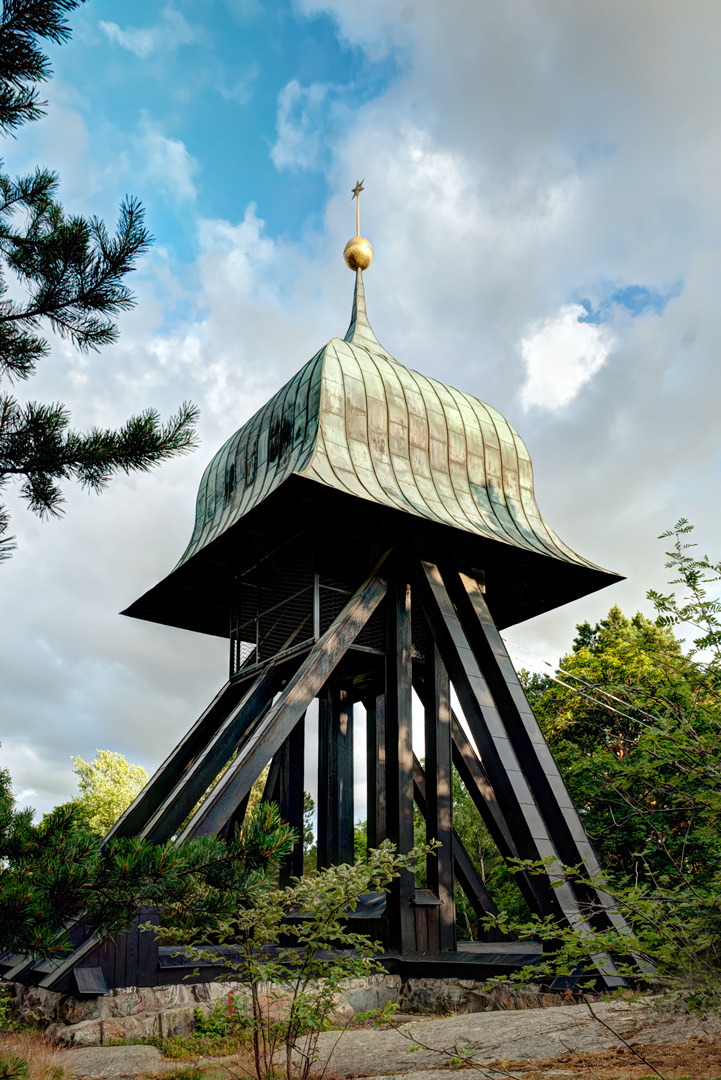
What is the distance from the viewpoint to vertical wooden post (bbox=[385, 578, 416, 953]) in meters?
10.1

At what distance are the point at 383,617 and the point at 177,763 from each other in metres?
3.57

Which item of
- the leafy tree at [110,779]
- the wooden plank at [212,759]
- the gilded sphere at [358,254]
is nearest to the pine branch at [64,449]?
the wooden plank at [212,759]

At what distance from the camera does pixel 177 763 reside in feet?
41.0

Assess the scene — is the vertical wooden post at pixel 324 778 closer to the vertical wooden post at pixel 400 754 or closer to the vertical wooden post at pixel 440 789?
the vertical wooden post at pixel 440 789

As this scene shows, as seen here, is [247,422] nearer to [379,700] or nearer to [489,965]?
[379,700]

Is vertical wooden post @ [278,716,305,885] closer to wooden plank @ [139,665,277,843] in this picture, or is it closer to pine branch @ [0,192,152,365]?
wooden plank @ [139,665,277,843]

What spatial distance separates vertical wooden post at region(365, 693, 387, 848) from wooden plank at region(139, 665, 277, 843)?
2215mm

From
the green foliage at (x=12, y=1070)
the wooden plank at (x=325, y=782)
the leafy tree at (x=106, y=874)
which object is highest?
the wooden plank at (x=325, y=782)

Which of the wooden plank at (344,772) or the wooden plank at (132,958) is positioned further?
the wooden plank at (344,772)

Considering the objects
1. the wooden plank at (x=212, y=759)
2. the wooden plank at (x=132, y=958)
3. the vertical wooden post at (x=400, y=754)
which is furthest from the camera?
the wooden plank at (x=212, y=759)

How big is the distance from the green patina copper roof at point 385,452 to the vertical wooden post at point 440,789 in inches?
82.2

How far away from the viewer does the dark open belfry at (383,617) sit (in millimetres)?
10133

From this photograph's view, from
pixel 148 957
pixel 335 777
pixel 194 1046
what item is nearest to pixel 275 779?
pixel 335 777

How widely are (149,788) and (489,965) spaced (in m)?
5.18
